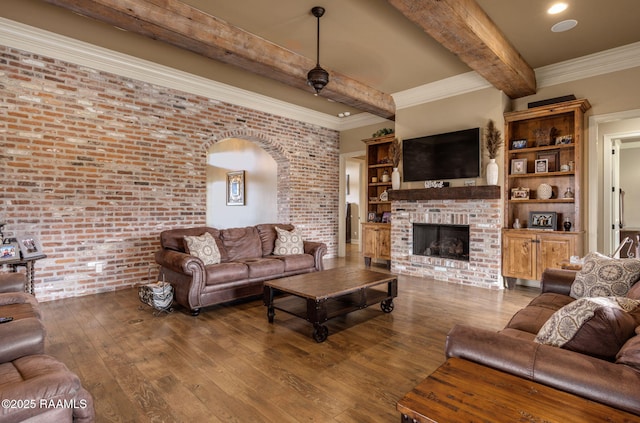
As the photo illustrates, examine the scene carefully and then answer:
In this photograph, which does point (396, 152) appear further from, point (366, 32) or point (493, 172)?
point (366, 32)

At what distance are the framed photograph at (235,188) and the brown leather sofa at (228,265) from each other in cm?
327

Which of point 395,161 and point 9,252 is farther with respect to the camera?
point 395,161

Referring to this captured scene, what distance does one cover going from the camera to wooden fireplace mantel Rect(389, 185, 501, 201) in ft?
15.3

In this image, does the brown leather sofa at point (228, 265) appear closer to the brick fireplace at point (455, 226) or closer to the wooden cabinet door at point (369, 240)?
the brick fireplace at point (455, 226)

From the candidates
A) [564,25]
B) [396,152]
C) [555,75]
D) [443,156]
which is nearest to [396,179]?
[396,152]

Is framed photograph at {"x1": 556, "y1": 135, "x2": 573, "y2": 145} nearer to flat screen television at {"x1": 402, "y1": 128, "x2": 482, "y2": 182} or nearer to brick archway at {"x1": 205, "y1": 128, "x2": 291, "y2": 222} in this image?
flat screen television at {"x1": 402, "y1": 128, "x2": 482, "y2": 182}

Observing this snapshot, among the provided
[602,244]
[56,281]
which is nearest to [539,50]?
[602,244]

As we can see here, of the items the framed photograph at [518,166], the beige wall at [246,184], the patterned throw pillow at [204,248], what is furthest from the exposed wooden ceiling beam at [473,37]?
the beige wall at [246,184]

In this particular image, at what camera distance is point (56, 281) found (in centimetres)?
403

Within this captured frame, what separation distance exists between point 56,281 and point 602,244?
7.74 meters

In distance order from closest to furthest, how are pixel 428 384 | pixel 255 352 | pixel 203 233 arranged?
pixel 428 384 < pixel 255 352 < pixel 203 233

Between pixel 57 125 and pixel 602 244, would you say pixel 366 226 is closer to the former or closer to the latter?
pixel 602 244

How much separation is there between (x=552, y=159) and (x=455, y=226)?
1.62m

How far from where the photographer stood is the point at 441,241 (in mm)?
5535
